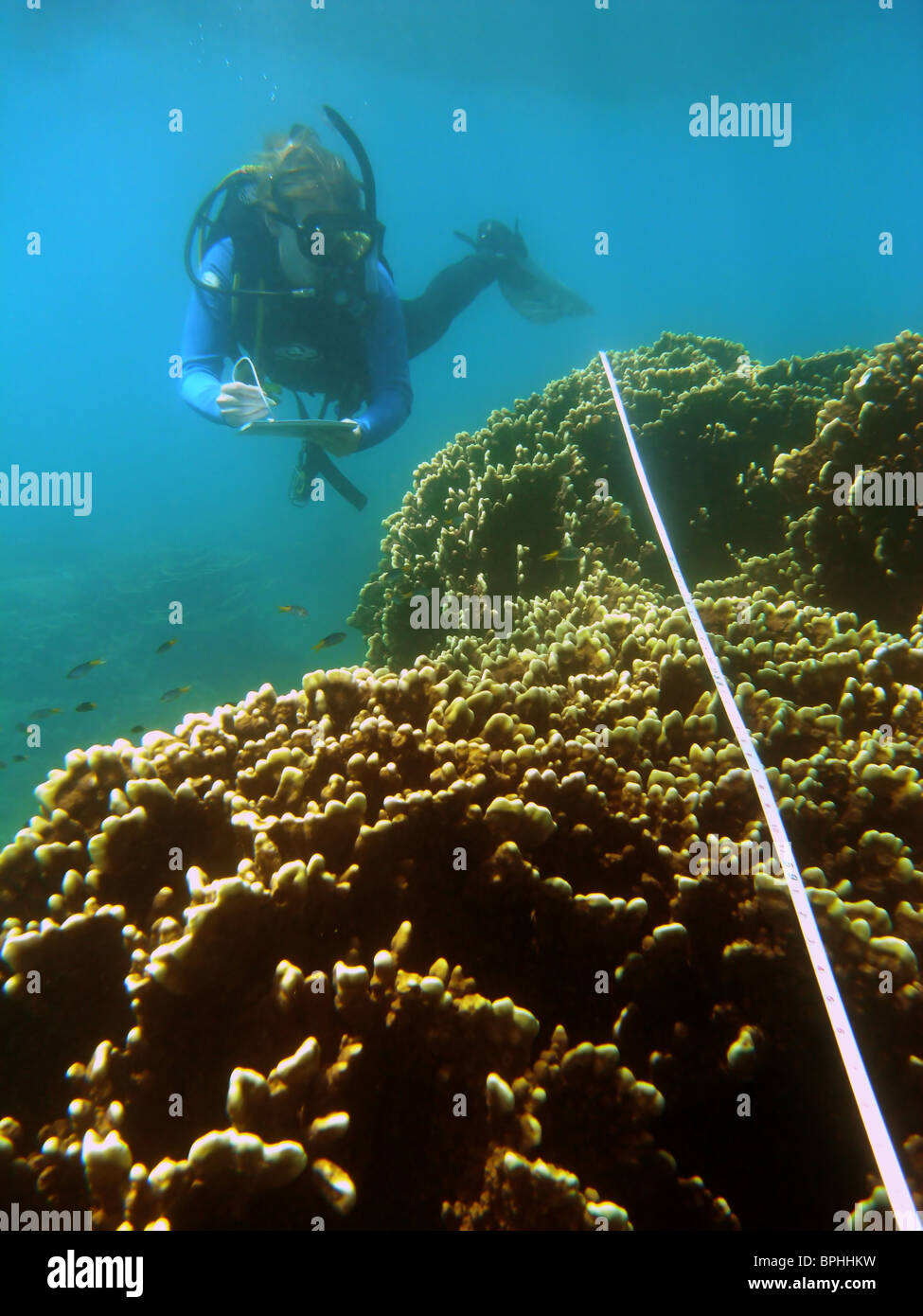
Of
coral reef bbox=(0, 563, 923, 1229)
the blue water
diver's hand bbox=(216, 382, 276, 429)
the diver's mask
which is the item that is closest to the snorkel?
the diver's mask

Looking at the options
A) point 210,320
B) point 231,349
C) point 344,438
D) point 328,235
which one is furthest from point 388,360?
point 344,438

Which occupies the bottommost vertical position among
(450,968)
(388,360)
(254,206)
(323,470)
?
(450,968)

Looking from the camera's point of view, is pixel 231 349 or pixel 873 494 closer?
pixel 873 494

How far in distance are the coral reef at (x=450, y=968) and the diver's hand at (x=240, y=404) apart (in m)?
3.95

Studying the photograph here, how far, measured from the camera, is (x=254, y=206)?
24.6 ft

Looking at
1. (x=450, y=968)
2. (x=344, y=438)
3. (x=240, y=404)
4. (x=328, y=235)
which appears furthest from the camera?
(x=328, y=235)

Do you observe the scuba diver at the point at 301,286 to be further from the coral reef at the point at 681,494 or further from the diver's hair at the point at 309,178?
the coral reef at the point at 681,494

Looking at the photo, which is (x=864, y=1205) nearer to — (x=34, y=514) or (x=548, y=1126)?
(x=548, y=1126)

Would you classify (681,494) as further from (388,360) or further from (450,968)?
(450,968)

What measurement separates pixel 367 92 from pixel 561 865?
2414 inches

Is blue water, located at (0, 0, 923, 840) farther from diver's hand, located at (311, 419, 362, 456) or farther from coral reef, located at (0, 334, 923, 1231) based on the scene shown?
coral reef, located at (0, 334, 923, 1231)

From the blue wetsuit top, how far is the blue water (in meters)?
3.20

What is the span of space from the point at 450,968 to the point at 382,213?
110579mm

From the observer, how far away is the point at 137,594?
73.0ft
